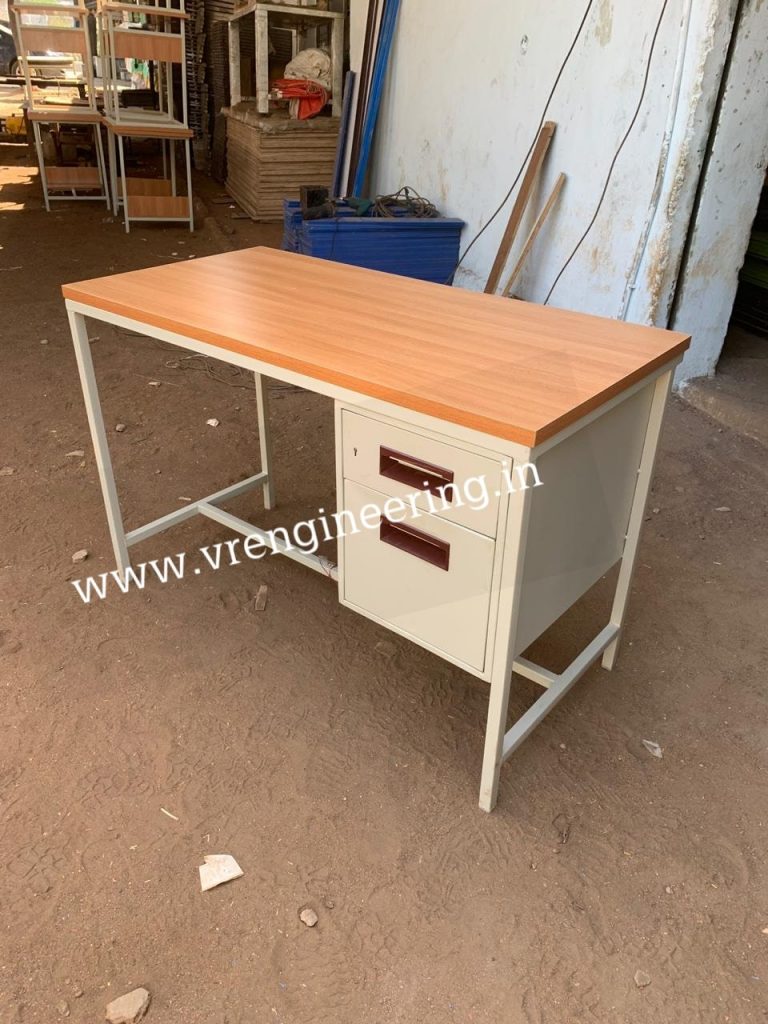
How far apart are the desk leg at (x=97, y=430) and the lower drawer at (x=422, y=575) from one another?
36.6 inches

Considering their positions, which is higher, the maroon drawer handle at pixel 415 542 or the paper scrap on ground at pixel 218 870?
the maroon drawer handle at pixel 415 542

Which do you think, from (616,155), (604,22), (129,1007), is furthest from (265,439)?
(604,22)

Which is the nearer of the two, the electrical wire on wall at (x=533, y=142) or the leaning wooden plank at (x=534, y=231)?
the electrical wire on wall at (x=533, y=142)

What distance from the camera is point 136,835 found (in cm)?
156

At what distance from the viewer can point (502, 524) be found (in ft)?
4.31

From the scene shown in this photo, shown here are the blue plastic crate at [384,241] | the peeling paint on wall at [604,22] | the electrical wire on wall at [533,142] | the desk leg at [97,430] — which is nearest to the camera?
the desk leg at [97,430]

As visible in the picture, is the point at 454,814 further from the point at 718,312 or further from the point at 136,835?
the point at 718,312

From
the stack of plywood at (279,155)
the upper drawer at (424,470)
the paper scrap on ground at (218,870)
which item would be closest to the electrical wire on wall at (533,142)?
the stack of plywood at (279,155)

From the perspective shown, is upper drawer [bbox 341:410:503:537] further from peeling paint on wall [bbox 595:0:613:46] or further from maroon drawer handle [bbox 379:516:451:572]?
peeling paint on wall [bbox 595:0:613:46]

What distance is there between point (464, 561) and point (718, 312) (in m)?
2.62

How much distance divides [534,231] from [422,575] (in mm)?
A: 2982

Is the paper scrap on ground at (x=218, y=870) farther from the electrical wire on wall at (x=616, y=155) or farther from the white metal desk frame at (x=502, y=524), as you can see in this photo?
the electrical wire on wall at (x=616, y=155)

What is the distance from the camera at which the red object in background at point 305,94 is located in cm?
632

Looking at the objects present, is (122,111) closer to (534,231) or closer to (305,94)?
(305,94)
